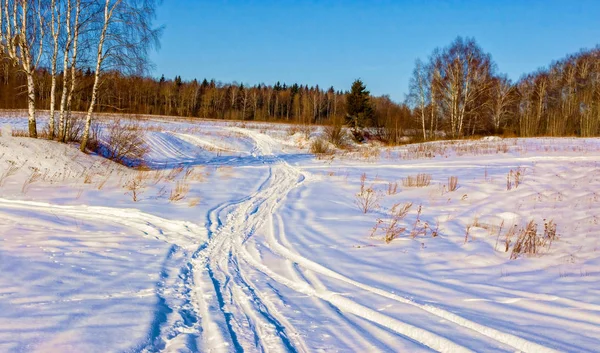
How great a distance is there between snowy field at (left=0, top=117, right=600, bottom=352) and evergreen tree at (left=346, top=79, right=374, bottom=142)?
23.5 m

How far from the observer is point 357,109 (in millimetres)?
33375

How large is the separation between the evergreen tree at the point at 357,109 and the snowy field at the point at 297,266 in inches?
926

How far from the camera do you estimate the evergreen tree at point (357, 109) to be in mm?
33000

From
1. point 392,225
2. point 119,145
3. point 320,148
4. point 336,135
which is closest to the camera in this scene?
point 392,225

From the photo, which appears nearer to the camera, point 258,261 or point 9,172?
point 258,261

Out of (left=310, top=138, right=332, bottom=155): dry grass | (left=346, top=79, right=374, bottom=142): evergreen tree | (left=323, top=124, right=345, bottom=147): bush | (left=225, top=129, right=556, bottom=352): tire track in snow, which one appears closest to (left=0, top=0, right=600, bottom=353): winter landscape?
(left=225, top=129, right=556, bottom=352): tire track in snow

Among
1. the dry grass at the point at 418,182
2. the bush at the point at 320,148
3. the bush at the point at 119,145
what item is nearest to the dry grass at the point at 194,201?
the dry grass at the point at 418,182

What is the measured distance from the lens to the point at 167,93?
258 feet

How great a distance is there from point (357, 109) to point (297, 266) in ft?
98.8

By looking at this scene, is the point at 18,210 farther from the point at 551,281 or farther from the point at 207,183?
the point at 551,281

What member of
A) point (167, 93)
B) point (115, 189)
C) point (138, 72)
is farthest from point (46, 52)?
point (167, 93)

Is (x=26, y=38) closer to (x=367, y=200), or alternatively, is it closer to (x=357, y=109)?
(x=367, y=200)

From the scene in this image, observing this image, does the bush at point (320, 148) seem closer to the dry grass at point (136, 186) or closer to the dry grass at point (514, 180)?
the dry grass at point (136, 186)

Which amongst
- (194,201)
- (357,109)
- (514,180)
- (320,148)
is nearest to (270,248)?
(194,201)
